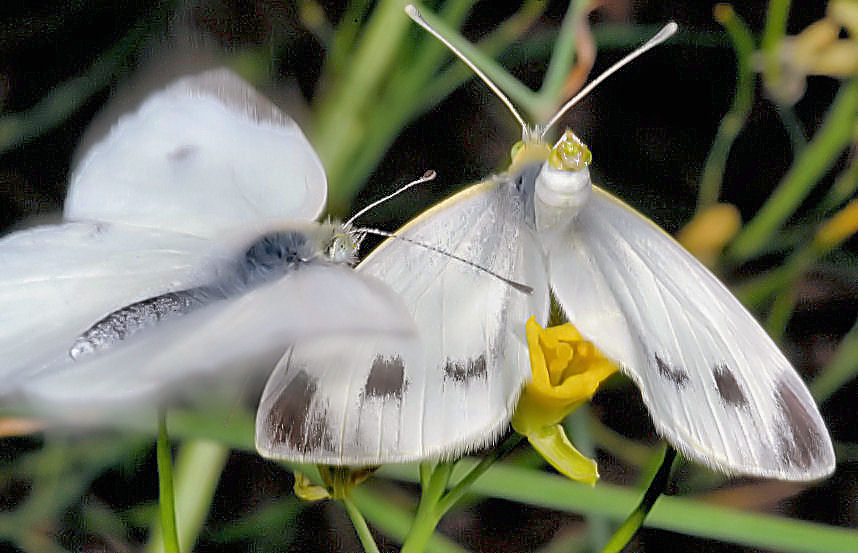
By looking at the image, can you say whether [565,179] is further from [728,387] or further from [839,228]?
[839,228]

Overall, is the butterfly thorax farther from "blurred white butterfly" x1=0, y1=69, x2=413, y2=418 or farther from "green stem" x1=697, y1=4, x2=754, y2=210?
"green stem" x1=697, y1=4, x2=754, y2=210

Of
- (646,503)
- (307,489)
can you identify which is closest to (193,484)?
(307,489)

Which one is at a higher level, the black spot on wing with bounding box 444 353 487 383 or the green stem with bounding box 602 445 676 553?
the black spot on wing with bounding box 444 353 487 383

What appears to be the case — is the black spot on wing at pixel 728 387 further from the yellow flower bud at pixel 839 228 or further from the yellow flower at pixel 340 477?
the yellow flower bud at pixel 839 228

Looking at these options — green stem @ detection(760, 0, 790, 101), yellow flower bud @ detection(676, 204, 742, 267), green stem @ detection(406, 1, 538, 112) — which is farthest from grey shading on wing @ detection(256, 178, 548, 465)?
green stem @ detection(760, 0, 790, 101)

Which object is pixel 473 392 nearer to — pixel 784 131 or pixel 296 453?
pixel 296 453

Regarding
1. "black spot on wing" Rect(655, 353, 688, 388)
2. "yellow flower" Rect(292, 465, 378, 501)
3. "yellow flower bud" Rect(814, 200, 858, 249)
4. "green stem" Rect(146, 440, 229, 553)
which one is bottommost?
"green stem" Rect(146, 440, 229, 553)

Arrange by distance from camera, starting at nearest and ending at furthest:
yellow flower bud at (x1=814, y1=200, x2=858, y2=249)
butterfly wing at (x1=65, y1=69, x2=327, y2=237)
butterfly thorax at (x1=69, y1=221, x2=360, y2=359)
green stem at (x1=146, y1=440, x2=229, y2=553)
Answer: butterfly thorax at (x1=69, y1=221, x2=360, y2=359) < butterfly wing at (x1=65, y1=69, x2=327, y2=237) < green stem at (x1=146, y1=440, x2=229, y2=553) < yellow flower bud at (x1=814, y1=200, x2=858, y2=249)

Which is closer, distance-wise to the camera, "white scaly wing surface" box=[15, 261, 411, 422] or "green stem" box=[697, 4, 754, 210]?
"white scaly wing surface" box=[15, 261, 411, 422]
